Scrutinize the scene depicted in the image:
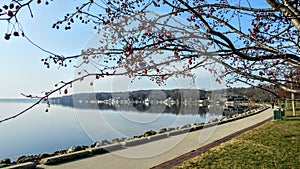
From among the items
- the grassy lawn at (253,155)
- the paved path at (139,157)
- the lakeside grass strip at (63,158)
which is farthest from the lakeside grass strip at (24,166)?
the grassy lawn at (253,155)

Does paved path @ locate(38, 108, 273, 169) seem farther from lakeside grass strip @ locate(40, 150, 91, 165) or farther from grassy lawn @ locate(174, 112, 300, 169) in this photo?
grassy lawn @ locate(174, 112, 300, 169)

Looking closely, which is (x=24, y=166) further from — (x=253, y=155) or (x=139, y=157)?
(x=253, y=155)

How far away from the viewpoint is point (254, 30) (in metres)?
2.97

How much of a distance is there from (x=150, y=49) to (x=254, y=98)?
8.66 ft

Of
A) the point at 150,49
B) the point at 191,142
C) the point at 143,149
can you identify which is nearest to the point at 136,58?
the point at 150,49

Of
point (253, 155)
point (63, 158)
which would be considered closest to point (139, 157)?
point (63, 158)

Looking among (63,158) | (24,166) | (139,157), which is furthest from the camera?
(139,157)

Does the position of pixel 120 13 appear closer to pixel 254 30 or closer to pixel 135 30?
pixel 135 30

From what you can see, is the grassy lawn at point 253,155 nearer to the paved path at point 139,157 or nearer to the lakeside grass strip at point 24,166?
the paved path at point 139,157

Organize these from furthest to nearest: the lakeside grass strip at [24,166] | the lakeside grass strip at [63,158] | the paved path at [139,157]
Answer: the lakeside grass strip at [63,158] < the paved path at [139,157] < the lakeside grass strip at [24,166]

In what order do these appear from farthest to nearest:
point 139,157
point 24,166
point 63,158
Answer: point 139,157 < point 63,158 < point 24,166

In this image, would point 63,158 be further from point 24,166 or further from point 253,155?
point 253,155

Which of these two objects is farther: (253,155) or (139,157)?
(139,157)

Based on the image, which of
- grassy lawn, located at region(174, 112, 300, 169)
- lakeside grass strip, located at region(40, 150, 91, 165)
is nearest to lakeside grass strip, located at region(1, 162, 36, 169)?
lakeside grass strip, located at region(40, 150, 91, 165)
